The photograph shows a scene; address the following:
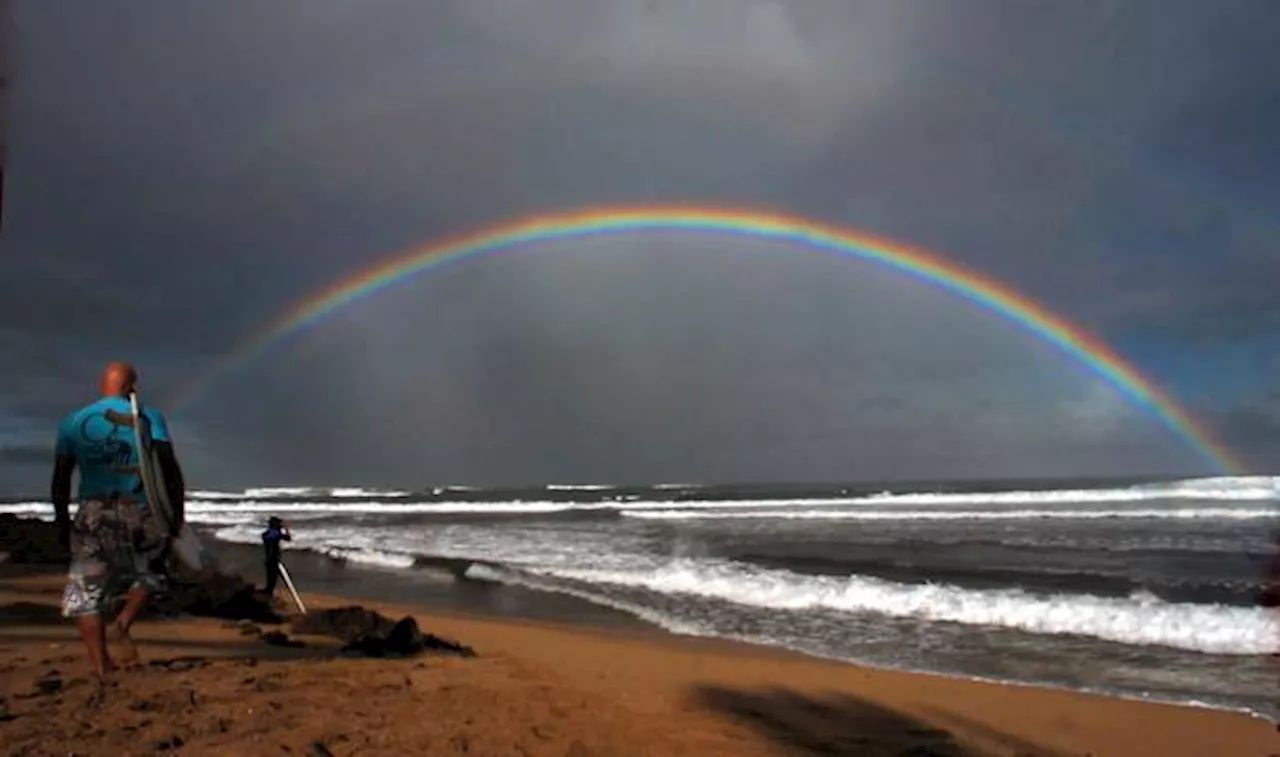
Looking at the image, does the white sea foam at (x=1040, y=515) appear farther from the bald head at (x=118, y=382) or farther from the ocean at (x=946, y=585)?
the bald head at (x=118, y=382)

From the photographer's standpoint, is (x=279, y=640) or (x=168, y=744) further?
(x=279, y=640)

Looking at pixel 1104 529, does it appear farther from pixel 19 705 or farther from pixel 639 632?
pixel 19 705

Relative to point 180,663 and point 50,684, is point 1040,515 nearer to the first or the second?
point 180,663

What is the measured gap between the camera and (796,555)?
24.2 m

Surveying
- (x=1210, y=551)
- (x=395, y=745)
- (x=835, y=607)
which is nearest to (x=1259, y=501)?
(x=1210, y=551)

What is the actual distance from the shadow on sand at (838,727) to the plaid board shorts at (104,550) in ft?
14.4

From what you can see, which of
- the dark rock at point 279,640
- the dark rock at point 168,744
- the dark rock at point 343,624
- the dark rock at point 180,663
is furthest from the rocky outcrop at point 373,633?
the dark rock at point 168,744

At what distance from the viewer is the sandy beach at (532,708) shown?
5234 millimetres

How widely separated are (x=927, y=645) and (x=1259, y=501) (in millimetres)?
47531

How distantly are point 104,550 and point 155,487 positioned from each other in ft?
1.58

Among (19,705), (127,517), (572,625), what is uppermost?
(127,517)

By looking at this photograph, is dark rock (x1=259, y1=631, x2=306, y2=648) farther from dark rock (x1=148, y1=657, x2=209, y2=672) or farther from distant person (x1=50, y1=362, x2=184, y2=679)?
distant person (x1=50, y1=362, x2=184, y2=679)

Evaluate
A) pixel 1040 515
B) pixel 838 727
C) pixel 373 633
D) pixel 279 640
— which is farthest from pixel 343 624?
pixel 1040 515

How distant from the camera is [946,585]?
17.2 metres
